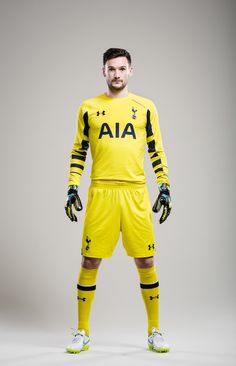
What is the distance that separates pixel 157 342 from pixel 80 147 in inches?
62.5

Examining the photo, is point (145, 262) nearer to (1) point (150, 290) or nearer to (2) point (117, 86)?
(1) point (150, 290)

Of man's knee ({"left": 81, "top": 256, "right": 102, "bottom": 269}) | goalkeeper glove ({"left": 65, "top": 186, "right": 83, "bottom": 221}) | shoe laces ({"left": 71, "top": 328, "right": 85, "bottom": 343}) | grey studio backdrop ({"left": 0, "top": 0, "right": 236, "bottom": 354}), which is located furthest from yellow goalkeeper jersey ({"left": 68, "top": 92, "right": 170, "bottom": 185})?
grey studio backdrop ({"left": 0, "top": 0, "right": 236, "bottom": 354})

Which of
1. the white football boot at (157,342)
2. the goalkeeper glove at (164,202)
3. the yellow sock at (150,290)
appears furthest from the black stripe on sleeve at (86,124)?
the white football boot at (157,342)

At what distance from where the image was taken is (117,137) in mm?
5371

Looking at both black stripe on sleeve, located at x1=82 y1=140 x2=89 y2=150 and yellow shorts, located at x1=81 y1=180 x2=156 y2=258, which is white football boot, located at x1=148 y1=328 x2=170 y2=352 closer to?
yellow shorts, located at x1=81 y1=180 x2=156 y2=258

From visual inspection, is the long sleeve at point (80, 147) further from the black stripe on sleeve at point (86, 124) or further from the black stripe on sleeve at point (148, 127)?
the black stripe on sleeve at point (148, 127)

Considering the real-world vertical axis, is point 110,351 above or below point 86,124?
below

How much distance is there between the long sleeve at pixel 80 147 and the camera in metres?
5.48

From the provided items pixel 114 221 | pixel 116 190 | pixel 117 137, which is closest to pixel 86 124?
pixel 117 137

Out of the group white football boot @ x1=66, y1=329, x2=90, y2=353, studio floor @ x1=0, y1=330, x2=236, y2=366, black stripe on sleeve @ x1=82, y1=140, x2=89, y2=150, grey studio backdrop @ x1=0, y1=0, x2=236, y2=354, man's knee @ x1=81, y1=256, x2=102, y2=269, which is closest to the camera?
studio floor @ x1=0, y1=330, x2=236, y2=366

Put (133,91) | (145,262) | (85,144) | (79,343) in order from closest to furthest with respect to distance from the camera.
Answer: (79,343) < (145,262) < (85,144) < (133,91)

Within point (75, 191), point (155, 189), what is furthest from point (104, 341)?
point (155, 189)

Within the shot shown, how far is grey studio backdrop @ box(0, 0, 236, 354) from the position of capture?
6977 millimetres
